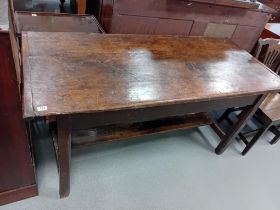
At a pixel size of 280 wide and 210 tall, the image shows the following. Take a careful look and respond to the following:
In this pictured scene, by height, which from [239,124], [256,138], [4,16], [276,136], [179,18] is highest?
[4,16]

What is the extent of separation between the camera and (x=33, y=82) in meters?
1.06

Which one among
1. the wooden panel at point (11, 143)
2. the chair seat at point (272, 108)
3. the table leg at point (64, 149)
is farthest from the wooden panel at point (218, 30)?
the wooden panel at point (11, 143)

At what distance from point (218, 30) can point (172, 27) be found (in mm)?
565

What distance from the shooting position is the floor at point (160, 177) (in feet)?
5.32

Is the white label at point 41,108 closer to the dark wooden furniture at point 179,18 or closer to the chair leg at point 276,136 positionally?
the dark wooden furniture at point 179,18

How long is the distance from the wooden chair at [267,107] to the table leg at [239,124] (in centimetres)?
21

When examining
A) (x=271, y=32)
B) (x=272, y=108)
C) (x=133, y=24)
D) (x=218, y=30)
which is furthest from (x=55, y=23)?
(x=271, y=32)

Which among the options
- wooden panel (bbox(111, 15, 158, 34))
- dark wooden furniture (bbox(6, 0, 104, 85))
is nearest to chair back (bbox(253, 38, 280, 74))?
wooden panel (bbox(111, 15, 158, 34))

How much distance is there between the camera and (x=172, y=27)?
2.20m

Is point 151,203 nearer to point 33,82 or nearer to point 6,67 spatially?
point 33,82

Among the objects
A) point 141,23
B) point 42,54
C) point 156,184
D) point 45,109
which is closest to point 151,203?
point 156,184

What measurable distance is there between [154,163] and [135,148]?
8.2 inches

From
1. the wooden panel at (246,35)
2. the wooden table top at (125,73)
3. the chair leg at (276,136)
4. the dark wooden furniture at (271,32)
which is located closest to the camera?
the wooden table top at (125,73)

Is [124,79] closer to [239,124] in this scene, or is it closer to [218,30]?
[239,124]
